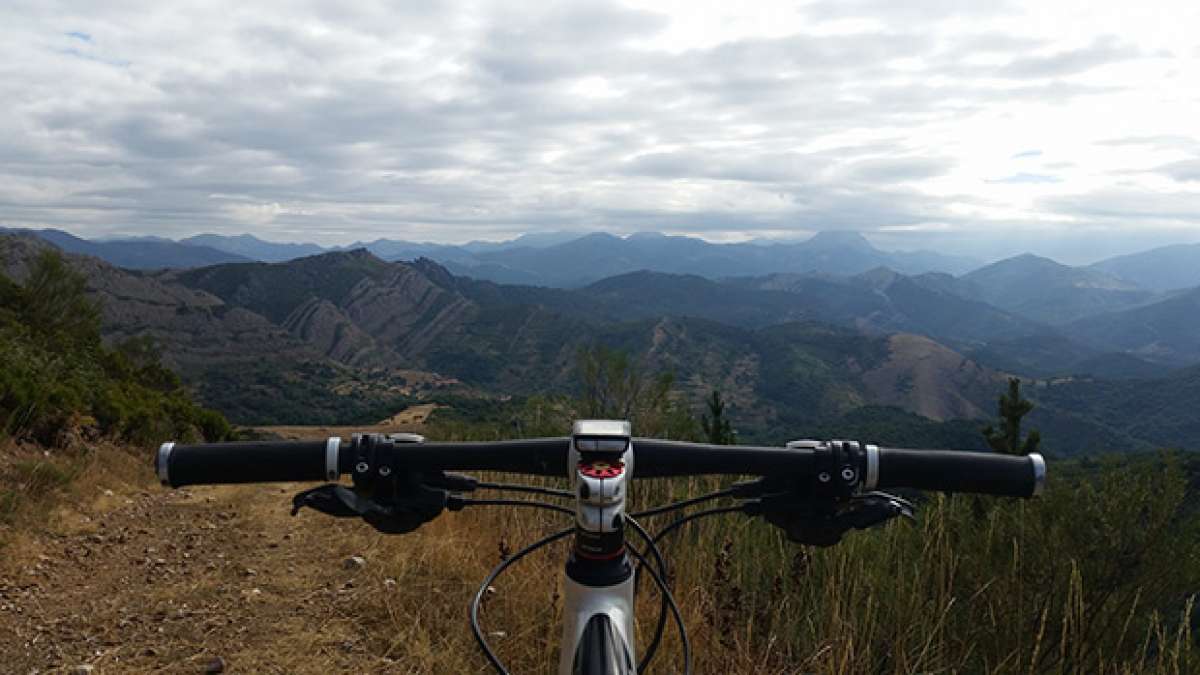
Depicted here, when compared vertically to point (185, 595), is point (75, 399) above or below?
above

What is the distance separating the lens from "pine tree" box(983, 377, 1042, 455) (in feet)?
45.3

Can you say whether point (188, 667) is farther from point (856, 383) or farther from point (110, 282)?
point (856, 383)

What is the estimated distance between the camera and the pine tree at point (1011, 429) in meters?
13.8

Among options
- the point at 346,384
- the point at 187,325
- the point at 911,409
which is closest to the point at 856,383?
the point at 911,409

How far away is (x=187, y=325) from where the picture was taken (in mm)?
134500

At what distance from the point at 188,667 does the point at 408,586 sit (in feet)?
4.18

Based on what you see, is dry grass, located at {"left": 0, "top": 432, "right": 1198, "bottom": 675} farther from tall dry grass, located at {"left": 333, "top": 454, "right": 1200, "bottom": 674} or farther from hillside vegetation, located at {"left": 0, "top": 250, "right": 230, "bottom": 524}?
hillside vegetation, located at {"left": 0, "top": 250, "right": 230, "bottom": 524}

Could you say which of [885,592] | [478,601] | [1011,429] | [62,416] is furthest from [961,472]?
[1011,429]

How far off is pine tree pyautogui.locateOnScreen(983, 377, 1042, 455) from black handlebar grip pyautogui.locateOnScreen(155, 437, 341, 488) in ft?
48.4

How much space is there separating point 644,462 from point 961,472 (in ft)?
2.32

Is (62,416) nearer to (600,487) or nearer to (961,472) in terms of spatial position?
(600,487)

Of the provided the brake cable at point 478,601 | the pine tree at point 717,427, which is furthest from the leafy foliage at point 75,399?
the pine tree at point 717,427

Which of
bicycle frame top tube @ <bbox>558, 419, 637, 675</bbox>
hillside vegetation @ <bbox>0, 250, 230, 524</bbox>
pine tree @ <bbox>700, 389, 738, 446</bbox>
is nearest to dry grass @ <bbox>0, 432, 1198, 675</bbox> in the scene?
hillside vegetation @ <bbox>0, 250, 230, 524</bbox>

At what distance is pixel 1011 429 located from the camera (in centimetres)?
1423
